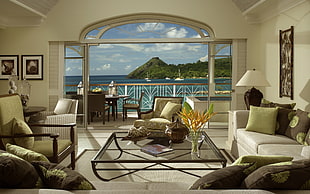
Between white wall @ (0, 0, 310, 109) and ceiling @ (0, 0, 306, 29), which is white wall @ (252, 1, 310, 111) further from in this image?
ceiling @ (0, 0, 306, 29)

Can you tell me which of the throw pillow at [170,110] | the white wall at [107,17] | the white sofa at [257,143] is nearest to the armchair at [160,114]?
the throw pillow at [170,110]

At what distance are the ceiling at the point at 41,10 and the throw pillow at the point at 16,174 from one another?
15.6 feet

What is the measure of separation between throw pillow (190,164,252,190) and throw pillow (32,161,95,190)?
58cm

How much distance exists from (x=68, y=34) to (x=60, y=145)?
409 centimetres

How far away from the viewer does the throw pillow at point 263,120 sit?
422 centimetres

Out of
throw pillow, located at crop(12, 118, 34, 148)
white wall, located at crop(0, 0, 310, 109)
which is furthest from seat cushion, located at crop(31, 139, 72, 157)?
white wall, located at crop(0, 0, 310, 109)

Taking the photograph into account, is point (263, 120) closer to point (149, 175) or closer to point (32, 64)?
point (149, 175)

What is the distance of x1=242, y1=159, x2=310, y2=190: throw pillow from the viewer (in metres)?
1.46

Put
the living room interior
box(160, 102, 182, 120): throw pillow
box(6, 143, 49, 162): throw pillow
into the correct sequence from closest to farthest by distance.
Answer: box(6, 143, 49, 162): throw pillow < box(160, 102, 182, 120): throw pillow < the living room interior

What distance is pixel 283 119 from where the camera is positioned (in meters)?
4.18

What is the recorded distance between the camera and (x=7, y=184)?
150 cm

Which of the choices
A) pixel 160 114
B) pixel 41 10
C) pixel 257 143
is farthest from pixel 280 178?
pixel 41 10

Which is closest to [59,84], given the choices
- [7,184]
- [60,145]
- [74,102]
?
[74,102]

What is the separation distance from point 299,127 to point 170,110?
2514mm
